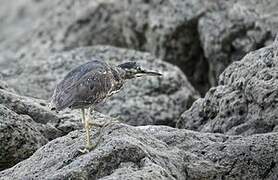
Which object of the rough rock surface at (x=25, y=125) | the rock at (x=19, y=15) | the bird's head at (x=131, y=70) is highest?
the bird's head at (x=131, y=70)

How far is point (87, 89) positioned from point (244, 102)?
152cm

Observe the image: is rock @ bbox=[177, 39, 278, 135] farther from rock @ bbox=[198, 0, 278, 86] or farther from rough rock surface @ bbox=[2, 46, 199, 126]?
rock @ bbox=[198, 0, 278, 86]

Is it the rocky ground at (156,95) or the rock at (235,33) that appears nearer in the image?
the rocky ground at (156,95)

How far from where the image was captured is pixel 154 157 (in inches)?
219

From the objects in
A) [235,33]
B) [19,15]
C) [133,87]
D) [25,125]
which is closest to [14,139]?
[25,125]

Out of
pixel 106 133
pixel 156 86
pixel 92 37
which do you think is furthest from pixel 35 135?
pixel 92 37

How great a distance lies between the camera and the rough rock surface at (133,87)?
8.59 meters

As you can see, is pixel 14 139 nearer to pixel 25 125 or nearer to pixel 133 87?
pixel 25 125

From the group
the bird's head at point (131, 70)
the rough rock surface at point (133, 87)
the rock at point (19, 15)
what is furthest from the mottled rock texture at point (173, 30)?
the rock at point (19, 15)

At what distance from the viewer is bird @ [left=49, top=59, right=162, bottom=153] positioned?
19.4ft

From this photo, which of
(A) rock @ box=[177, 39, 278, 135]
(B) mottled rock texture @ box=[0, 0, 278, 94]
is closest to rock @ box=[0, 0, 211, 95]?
(B) mottled rock texture @ box=[0, 0, 278, 94]

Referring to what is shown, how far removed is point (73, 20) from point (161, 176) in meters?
6.66

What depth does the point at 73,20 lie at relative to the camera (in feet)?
38.3

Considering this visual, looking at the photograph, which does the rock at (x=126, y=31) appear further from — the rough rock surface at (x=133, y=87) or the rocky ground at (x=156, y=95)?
the rough rock surface at (x=133, y=87)
